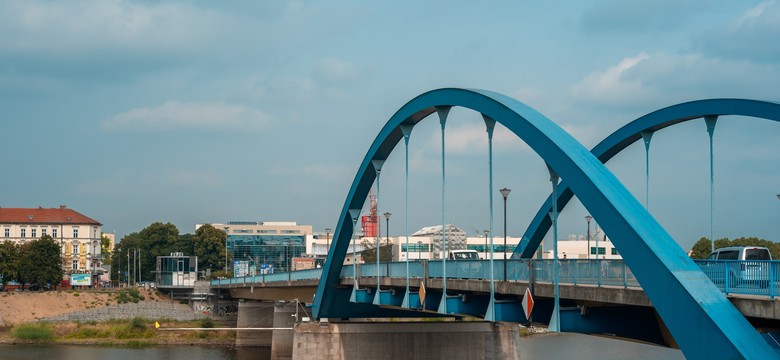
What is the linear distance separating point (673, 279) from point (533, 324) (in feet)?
33.2

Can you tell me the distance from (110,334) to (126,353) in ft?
28.6

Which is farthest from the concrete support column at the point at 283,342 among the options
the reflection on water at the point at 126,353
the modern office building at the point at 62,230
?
the modern office building at the point at 62,230

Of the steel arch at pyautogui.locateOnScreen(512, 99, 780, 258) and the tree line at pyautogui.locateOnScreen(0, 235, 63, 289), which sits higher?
the steel arch at pyautogui.locateOnScreen(512, 99, 780, 258)

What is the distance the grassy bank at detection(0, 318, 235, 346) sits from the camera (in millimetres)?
67812

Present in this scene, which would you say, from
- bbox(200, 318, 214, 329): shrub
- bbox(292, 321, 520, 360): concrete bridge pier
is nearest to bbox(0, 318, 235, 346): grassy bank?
bbox(200, 318, 214, 329): shrub

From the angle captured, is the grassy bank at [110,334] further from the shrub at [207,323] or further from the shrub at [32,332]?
the shrub at [207,323]

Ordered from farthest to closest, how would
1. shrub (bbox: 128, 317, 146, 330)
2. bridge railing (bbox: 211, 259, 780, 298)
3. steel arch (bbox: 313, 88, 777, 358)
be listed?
shrub (bbox: 128, 317, 146, 330) < bridge railing (bbox: 211, 259, 780, 298) < steel arch (bbox: 313, 88, 777, 358)

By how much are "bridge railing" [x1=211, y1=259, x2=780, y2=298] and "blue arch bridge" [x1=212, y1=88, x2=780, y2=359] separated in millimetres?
32

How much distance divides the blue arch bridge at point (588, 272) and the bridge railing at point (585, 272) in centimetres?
3

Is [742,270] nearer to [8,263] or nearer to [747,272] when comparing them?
[747,272]

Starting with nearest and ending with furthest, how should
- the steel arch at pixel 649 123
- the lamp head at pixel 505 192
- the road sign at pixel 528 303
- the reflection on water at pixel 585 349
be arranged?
the road sign at pixel 528 303, the steel arch at pixel 649 123, the lamp head at pixel 505 192, the reflection on water at pixel 585 349

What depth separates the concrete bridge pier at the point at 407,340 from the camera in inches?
1623

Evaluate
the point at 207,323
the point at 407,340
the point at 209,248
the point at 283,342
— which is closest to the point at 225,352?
the point at 283,342

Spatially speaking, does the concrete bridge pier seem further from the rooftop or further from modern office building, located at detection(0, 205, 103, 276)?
the rooftop
